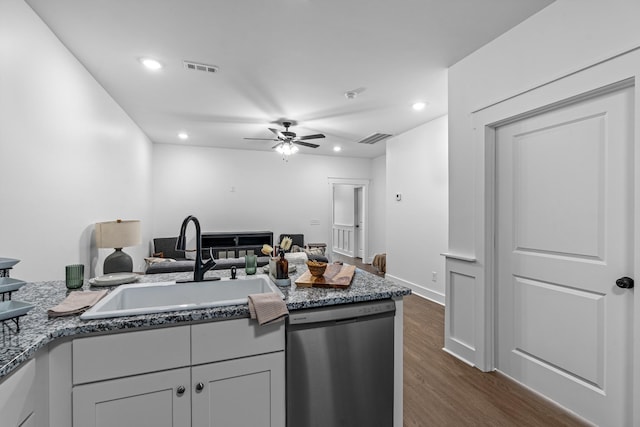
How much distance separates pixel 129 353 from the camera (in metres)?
1.12

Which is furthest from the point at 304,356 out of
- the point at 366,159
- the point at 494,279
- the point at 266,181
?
the point at 366,159

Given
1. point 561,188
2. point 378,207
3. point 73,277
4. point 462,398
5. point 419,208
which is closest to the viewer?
point 73,277

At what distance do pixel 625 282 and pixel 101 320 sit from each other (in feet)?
8.28

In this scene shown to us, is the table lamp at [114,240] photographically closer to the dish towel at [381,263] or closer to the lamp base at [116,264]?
the lamp base at [116,264]

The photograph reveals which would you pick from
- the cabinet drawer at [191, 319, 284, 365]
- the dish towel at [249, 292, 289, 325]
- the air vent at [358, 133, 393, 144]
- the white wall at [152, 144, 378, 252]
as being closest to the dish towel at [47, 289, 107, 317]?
the cabinet drawer at [191, 319, 284, 365]

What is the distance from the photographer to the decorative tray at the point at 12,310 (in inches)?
37.3

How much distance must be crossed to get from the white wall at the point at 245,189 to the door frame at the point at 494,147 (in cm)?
462

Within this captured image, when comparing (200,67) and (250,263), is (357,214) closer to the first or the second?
(200,67)

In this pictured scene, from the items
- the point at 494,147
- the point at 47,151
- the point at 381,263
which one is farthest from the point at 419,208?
the point at 47,151

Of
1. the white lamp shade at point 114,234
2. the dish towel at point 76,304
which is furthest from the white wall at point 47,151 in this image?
the dish towel at point 76,304

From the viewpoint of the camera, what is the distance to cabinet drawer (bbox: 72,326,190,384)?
3.53ft

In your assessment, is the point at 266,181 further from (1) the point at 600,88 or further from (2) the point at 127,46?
(1) the point at 600,88

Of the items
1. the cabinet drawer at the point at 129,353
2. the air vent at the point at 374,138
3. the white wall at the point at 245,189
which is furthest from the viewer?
the white wall at the point at 245,189

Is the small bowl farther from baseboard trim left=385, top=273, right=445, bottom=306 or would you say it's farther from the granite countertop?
baseboard trim left=385, top=273, right=445, bottom=306
